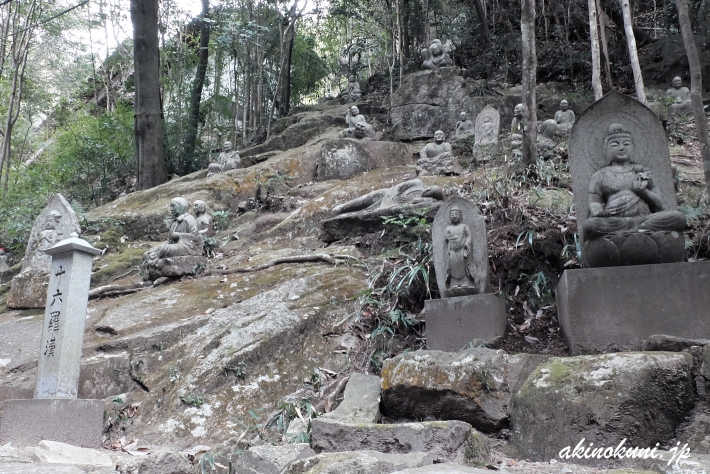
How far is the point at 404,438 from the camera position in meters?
3.35

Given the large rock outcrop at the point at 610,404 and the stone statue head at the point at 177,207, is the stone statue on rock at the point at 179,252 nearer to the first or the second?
the stone statue head at the point at 177,207

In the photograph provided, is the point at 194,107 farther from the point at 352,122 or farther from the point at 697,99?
the point at 697,99

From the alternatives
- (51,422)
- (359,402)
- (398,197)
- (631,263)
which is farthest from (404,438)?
(398,197)

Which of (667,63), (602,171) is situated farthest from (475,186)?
(667,63)

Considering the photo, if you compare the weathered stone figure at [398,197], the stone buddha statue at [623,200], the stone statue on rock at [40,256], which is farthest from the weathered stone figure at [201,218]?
the stone buddha statue at [623,200]

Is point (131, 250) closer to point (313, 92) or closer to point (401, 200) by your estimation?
point (401, 200)

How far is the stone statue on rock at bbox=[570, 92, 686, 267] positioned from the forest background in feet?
37.7

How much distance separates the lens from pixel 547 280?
232 inches

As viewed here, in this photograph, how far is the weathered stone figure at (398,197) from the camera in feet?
27.7

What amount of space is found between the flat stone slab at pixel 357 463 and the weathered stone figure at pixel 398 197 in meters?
5.56

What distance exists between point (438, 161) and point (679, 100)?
6.77m

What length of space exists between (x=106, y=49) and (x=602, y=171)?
20.3 metres

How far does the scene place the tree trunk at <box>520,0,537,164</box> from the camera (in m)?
7.91

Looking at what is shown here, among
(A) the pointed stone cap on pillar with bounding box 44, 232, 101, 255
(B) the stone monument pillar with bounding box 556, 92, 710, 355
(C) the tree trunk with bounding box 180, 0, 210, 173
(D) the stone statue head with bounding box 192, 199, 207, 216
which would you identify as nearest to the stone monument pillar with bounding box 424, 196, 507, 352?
(B) the stone monument pillar with bounding box 556, 92, 710, 355
